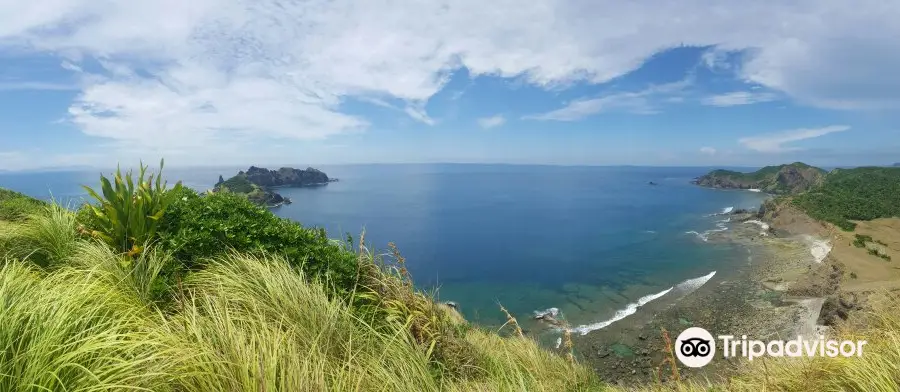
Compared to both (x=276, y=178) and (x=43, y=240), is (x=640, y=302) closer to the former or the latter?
(x=43, y=240)

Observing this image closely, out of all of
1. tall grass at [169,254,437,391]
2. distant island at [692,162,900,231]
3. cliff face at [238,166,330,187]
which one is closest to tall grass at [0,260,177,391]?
tall grass at [169,254,437,391]

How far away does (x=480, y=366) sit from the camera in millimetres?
5445

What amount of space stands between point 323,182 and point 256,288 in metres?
182

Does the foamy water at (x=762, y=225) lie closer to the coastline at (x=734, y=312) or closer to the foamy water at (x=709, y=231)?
the foamy water at (x=709, y=231)

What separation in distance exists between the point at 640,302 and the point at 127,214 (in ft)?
123

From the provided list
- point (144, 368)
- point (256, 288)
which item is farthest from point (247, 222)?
point (144, 368)

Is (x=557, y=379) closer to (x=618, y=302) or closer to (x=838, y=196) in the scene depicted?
(x=618, y=302)

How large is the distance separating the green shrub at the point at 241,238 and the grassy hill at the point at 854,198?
63.5m

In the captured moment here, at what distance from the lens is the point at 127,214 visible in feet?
17.8

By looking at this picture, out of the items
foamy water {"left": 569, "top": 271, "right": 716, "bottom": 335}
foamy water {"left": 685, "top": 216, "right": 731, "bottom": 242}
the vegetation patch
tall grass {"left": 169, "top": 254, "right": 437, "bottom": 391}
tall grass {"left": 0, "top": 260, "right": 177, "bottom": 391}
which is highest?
the vegetation patch

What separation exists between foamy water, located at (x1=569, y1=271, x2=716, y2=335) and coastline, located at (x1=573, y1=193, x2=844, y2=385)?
0.57m

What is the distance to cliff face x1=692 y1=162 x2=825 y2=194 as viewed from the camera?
355 feet

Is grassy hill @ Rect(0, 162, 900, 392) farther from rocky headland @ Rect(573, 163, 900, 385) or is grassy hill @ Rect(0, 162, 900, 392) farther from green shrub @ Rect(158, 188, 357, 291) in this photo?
rocky headland @ Rect(573, 163, 900, 385)

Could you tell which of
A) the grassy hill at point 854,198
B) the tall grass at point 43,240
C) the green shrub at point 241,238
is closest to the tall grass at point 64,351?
the green shrub at point 241,238
